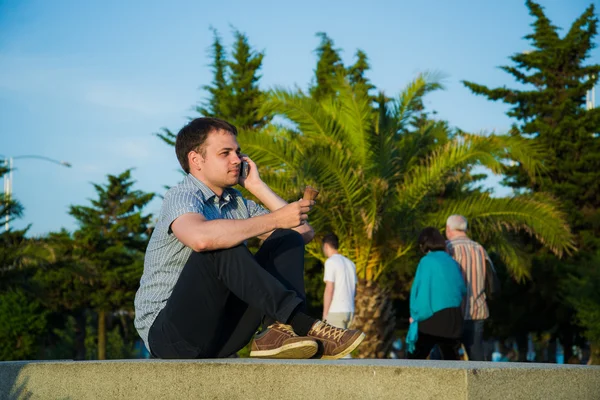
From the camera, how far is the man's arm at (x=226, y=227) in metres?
3.53

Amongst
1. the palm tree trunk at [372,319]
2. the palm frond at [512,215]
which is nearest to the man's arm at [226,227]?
the palm tree trunk at [372,319]

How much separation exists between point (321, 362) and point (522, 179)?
25.6 metres

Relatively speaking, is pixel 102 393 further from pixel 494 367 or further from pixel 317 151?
pixel 317 151

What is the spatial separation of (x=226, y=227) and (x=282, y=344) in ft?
1.85

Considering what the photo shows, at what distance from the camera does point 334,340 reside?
3588 millimetres

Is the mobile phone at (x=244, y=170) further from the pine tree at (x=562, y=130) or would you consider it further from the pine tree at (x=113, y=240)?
the pine tree at (x=113, y=240)

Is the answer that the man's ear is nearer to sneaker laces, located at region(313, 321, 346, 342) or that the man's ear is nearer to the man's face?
the man's face

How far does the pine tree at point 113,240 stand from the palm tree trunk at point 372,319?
576 inches

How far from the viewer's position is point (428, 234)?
788cm

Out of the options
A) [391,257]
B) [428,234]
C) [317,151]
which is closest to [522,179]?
[391,257]

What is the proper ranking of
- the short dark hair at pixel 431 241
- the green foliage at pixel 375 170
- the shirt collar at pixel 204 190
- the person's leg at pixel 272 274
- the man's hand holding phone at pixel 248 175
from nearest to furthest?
the person's leg at pixel 272 274
the shirt collar at pixel 204 190
the man's hand holding phone at pixel 248 175
the short dark hair at pixel 431 241
the green foliage at pixel 375 170

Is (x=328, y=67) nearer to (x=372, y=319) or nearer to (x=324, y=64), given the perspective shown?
(x=324, y=64)

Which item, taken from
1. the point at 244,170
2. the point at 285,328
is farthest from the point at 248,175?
the point at 285,328

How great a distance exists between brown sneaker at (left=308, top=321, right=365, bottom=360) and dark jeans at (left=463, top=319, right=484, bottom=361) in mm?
4742
